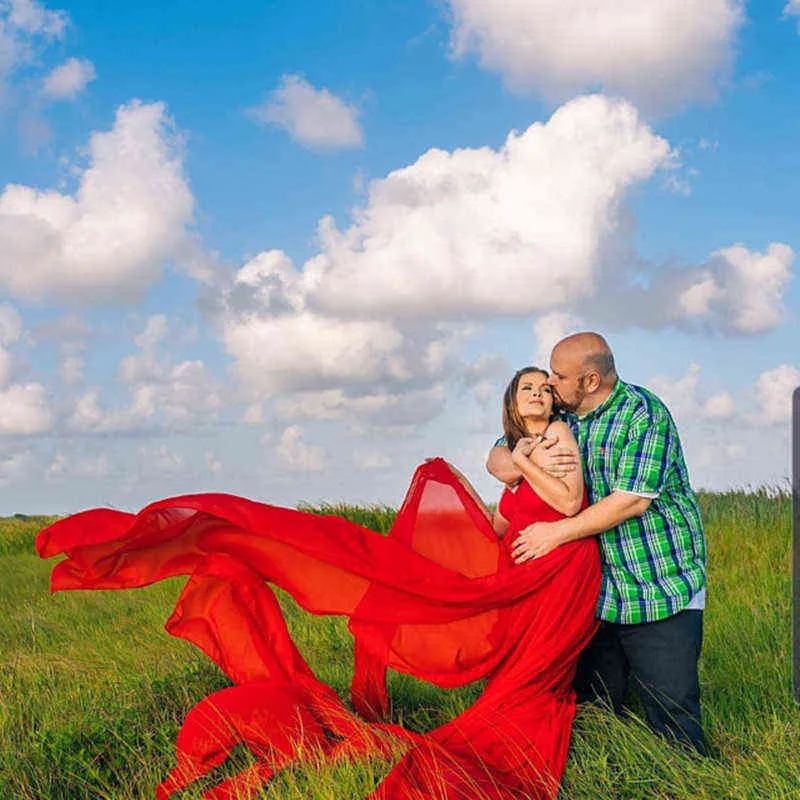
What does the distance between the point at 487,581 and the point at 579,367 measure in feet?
4.13

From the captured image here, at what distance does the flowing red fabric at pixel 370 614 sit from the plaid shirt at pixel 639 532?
15 centimetres

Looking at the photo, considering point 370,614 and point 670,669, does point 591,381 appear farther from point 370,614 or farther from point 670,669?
point 370,614

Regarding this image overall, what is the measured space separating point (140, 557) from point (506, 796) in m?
2.44

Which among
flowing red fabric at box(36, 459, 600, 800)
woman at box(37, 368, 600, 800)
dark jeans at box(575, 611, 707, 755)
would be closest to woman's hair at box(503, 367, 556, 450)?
woman at box(37, 368, 600, 800)

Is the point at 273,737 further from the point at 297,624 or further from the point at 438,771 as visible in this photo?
the point at 297,624

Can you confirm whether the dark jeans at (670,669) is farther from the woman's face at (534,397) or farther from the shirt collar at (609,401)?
the woman's face at (534,397)

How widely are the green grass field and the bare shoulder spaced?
1.60m

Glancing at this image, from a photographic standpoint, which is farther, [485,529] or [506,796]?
[485,529]

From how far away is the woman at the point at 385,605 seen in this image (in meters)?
5.23

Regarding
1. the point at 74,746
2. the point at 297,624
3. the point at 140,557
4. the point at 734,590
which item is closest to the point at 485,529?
the point at 140,557

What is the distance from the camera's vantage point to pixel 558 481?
5.18 m

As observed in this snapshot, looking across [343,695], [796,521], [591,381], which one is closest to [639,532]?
[591,381]

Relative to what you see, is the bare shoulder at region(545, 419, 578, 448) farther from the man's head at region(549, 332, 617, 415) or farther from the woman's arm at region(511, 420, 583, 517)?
the man's head at region(549, 332, 617, 415)

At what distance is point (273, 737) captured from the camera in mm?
5320
